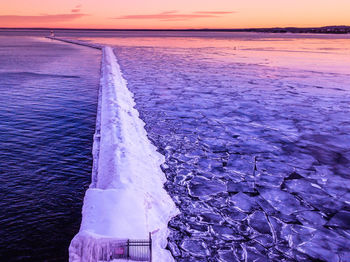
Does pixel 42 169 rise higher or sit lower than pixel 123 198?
lower

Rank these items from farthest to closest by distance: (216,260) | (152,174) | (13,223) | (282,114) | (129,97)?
(129,97) < (282,114) < (152,174) < (13,223) < (216,260)

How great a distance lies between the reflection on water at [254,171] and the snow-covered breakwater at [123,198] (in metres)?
0.15

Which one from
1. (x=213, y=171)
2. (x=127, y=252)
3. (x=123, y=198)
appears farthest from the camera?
(x=213, y=171)

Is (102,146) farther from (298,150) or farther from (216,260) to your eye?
(298,150)

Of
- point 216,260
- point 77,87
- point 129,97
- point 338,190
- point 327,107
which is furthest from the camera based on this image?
point 77,87

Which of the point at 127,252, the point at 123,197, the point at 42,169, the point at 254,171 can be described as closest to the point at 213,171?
the point at 254,171

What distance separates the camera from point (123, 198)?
2695 millimetres

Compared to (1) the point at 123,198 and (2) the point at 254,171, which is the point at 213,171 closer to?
(2) the point at 254,171

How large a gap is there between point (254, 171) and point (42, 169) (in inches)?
105

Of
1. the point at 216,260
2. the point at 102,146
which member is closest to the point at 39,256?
the point at 216,260

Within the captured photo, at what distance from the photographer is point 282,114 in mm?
6129

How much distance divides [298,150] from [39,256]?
356cm

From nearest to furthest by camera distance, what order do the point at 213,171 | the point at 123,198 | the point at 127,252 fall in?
the point at 127,252 → the point at 123,198 → the point at 213,171

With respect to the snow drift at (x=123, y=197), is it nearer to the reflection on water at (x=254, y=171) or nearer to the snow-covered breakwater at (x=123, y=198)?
the snow-covered breakwater at (x=123, y=198)
